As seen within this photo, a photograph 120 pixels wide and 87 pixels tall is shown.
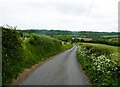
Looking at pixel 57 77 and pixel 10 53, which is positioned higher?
pixel 10 53

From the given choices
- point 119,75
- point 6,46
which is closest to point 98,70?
point 119,75

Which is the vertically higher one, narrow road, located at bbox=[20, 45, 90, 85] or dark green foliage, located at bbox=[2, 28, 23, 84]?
dark green foliage, located at bbox=[2, 28, 23, 84]

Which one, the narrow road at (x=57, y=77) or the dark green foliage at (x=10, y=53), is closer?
the narrow road at (x=57, y=77)

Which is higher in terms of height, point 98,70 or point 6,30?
point 6,30

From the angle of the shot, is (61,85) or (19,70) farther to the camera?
(19,70)

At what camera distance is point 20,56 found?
22.1m

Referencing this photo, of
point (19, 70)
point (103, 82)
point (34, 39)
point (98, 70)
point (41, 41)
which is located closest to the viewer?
point (103, 82)

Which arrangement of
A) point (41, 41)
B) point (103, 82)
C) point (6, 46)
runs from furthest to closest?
point (41, 41) → point (6, 46) → point (103, 82)

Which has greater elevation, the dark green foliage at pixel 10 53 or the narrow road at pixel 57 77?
the dark green foliage at pixel 10 53

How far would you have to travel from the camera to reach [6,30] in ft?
66.2

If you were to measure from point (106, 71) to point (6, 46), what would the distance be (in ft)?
23.0

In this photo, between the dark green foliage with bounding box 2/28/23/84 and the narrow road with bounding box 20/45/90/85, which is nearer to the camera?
the narrow road with bounding box 20/45/90/85

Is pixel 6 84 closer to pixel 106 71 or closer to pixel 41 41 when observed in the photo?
pixel 106 71

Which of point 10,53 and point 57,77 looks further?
point 10,53
